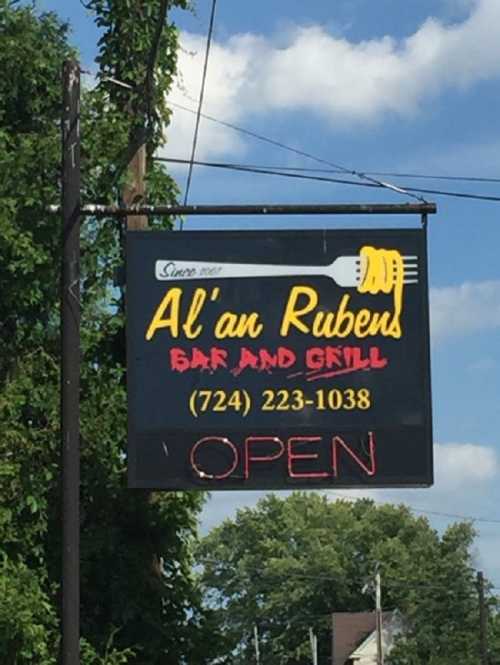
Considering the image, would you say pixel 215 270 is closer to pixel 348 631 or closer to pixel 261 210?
→ pixel 261 210

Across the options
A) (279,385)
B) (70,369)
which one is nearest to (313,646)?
(279,385)

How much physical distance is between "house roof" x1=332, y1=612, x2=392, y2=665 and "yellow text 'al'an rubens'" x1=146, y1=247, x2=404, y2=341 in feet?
226

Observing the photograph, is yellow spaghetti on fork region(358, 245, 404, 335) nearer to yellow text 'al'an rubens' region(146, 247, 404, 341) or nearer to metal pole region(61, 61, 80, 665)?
yellow text 'al'an rubens' region(146, 247, 404, 341)

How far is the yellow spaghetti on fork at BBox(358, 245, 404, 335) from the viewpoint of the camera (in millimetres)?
14750

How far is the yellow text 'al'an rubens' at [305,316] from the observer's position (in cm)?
1470

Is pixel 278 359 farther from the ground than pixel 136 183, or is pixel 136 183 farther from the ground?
pixel 136 183

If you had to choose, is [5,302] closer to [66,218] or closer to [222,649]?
[66,218]

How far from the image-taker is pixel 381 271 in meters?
14.8

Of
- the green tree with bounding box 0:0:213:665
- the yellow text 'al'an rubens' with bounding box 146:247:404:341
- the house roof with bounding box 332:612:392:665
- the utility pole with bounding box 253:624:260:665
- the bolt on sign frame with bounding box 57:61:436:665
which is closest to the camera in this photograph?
the bolt on sign frame with bounding box 57:61:436:665

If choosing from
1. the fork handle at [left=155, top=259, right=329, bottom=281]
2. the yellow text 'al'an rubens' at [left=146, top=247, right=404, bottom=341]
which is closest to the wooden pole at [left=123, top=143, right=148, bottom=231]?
the fork handle at [left=155, top=259, right=329, bottom=281]

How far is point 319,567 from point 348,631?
1110cm

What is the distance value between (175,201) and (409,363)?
474 cm

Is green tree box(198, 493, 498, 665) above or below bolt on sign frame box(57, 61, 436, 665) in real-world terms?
above

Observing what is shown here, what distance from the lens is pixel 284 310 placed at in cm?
1475
